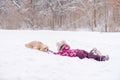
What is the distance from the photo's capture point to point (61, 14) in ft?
61.2

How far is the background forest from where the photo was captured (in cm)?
1656

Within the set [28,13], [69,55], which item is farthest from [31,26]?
[69,55]

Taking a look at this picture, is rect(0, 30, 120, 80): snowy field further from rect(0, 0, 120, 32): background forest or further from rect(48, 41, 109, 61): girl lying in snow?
rect(0, 0, 120, 32): background forest

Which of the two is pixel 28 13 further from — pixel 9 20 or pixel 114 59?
pixel 114 59

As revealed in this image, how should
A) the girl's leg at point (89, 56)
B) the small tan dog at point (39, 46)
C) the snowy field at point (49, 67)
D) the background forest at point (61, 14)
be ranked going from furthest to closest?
the background forest at point (61, 14) → the small tan dog at point (39, 46) → the girl's leg at point (89, 56) → the snowy field at point (49, 67)

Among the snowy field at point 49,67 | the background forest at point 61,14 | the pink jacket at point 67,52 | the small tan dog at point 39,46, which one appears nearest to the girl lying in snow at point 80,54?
the pink jacket at point 67,52

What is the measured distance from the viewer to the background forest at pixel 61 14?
1656 centimetres

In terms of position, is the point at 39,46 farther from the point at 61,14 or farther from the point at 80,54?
the point at 61,14

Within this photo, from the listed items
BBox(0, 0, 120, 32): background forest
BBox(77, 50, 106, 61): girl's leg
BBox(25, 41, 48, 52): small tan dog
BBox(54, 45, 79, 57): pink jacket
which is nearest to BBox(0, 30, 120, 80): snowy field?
BBox(77, 50, 106, 61): girl's leg

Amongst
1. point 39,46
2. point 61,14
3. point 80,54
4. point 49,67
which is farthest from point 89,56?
point 61,14

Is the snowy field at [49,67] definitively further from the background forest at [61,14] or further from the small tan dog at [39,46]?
the background forest at [61,14]

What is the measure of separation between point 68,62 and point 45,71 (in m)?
0.67

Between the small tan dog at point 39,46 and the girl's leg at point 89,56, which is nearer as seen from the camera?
the girl's leg at point 89,56

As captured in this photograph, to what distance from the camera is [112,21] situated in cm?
1630
